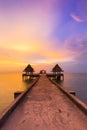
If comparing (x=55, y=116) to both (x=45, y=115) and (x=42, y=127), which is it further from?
(x=42, y=127)

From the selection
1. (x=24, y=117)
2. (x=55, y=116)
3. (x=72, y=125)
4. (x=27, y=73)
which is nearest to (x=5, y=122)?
(x=24, y=117)

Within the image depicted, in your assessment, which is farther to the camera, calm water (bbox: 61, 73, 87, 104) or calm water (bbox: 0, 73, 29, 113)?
calm water (bbox: 61, 73, 87, 104)

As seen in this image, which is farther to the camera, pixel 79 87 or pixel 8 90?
pixel 79 87

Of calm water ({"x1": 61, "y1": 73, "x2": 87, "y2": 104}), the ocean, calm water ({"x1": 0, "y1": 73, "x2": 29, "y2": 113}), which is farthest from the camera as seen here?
calm water ({"x1": 61, "y1": 73, "x2": 87, "y2": 104})

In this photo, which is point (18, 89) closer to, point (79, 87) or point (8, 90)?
point (8, 90)

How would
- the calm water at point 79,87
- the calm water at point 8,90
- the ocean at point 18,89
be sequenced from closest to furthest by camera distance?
the calm water at point 8,90 < the ocean at point 18,89 < the calm water at point 79,87

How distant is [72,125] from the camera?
333 cm

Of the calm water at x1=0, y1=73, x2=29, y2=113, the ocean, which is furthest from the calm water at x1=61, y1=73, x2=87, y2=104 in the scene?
the calm water at x1=0, y1=73, x2=29, y2=113

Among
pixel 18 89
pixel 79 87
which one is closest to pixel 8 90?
pixel 18 89

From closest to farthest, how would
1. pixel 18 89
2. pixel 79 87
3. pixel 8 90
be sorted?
pixel 8 90 → pixel 18 89 → pixel 79 87

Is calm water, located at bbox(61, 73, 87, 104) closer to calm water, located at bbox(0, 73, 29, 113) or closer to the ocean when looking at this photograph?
the ocean

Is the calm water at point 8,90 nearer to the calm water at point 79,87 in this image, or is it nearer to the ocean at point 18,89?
the ocean at point 18,89

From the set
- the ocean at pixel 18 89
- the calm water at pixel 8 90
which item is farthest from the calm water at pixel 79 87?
the calm water at pixel 8 90

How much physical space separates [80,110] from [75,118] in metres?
0.78
